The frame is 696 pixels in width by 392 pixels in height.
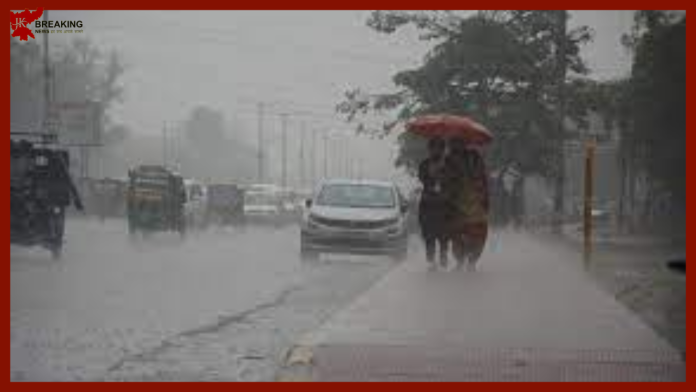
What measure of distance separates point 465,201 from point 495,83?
13.8 meters

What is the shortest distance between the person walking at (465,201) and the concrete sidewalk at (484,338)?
1.74 metres

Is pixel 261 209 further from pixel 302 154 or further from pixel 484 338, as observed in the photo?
pixel 484 338

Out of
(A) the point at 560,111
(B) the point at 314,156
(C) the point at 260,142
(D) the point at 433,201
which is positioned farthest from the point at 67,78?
(D) the point at 433,201

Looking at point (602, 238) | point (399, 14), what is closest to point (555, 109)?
point (602, 238)

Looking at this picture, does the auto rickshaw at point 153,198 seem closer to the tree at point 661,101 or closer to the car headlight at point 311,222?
the car headlight at point 311,222

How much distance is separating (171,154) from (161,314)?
26.5m

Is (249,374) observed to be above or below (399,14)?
below

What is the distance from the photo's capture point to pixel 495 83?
104 feet

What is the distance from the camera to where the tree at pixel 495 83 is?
30547mm

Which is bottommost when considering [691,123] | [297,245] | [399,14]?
[297,245]

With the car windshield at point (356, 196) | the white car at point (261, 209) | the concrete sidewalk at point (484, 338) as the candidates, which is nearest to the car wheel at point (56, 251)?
the car windshield at point (356, 196)

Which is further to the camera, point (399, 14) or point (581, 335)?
point (399, 14)

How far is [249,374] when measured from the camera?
33.2 feet

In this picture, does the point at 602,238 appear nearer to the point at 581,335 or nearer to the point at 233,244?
the point at 233,244
